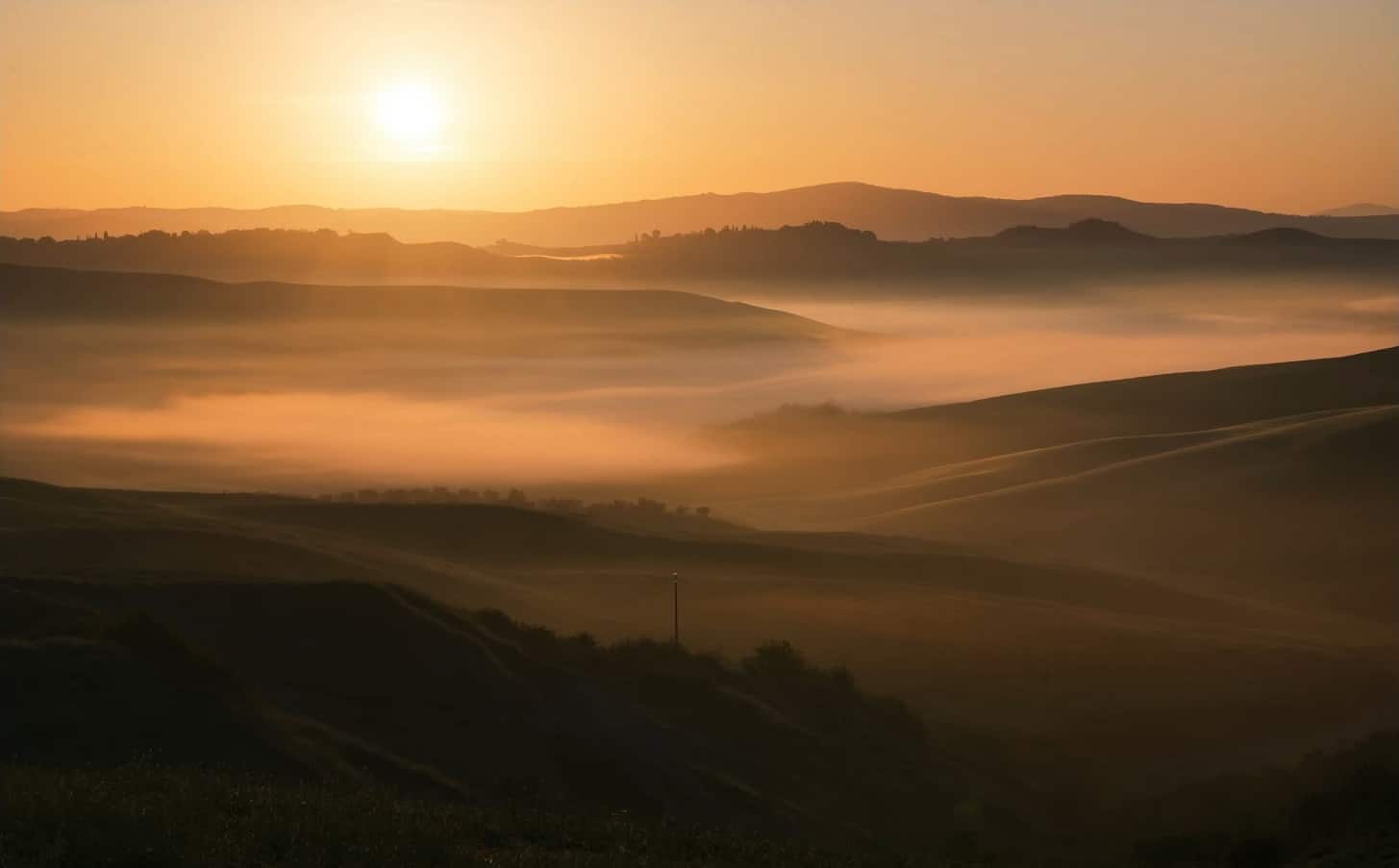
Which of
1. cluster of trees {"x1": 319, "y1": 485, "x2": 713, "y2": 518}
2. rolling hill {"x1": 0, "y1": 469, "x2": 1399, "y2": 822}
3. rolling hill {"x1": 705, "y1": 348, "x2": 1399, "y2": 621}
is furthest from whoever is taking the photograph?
cluster of trees {"x1": 319, "y1": 485, "x2": 713, "y2": 518}

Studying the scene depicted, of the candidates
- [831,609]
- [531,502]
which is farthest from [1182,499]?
[831,609]

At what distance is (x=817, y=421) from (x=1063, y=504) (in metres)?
71.6

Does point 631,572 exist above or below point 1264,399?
below

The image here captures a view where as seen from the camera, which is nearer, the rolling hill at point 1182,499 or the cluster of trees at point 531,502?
the rolling hill at point 1182,499

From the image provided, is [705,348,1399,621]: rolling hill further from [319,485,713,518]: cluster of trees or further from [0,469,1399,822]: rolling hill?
[319,485,713,518]: cluster of trees

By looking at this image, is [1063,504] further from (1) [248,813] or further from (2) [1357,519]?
(1) [248,813]

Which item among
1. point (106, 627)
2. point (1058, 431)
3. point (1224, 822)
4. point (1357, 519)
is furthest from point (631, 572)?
point (1058, 431)

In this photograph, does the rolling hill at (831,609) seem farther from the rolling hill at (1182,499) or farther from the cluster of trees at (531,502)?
the rolling hill at (1182,499)

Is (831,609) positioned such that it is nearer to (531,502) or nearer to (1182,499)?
(531,502)

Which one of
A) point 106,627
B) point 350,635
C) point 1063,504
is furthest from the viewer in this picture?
point 1063,504

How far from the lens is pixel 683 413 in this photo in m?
195

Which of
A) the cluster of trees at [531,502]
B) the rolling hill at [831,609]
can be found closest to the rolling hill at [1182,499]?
the rolling hill at [831,609]

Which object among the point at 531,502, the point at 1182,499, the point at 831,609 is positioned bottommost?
the point at 831,609

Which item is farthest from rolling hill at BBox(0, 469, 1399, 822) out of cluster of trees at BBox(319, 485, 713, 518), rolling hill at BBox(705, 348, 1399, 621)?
rolling hill at BBox(705, 348, 1399, 621)
